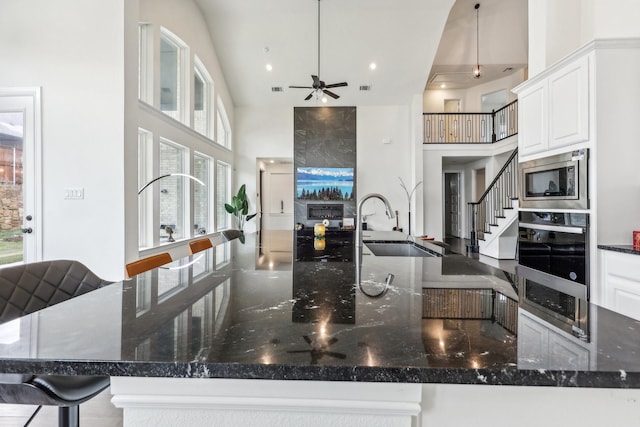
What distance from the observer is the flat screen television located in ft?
25.9

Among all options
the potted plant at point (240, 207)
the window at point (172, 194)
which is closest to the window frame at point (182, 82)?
the window at point (172, 194)

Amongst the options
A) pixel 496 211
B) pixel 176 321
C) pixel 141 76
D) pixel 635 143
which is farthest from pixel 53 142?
pixel 496 211

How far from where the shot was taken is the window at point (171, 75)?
4688mm

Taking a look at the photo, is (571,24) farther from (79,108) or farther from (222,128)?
(222,128)

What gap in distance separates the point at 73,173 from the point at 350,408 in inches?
140

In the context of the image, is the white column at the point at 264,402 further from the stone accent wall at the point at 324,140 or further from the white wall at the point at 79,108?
the stone accent wall at the point at 324,140

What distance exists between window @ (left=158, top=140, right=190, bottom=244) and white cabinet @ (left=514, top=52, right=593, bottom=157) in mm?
4447

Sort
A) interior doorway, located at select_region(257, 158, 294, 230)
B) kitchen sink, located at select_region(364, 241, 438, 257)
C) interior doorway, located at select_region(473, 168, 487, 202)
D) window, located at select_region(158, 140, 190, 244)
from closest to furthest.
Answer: kitchen sink, located at select_region(364, 241, 438, 257), window, located at select_region(158, 140, 190, 244), interior doorway, located at select_region(257, 158, 294, 230), interior doorway, located at select_region(473, 168, 487, 202)

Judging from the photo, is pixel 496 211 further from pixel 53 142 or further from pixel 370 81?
pixel 53 142

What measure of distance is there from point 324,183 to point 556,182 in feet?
18.3

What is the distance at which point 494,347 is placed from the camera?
22.4 inches

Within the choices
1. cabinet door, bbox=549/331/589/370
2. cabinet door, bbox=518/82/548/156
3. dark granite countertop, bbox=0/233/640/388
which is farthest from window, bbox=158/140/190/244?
cabinet door, bbox=549/331/589/370

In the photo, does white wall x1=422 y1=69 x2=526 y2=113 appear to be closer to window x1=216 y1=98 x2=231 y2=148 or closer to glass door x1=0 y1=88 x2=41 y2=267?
window x1=216 y1=98 x2=231 y2=148

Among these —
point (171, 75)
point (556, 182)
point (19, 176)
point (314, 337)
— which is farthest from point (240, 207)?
point (314, 337)
